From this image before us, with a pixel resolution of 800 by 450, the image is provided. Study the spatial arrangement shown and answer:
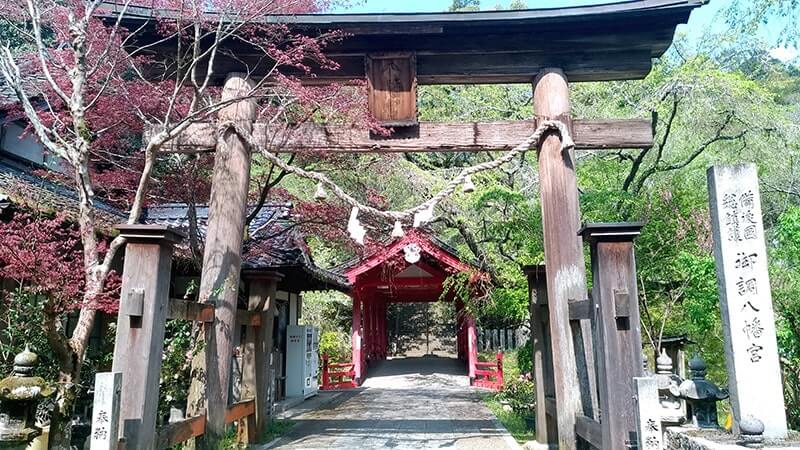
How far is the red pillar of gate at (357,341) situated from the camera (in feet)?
51.6

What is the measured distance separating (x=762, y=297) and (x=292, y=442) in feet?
18.8

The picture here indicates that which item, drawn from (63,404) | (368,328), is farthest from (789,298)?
(368,328)

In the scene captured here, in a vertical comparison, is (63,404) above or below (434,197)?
below

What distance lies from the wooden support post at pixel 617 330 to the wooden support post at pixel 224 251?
140 inches

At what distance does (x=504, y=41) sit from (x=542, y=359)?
393 centimetres

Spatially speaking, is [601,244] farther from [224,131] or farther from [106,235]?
[106,235]

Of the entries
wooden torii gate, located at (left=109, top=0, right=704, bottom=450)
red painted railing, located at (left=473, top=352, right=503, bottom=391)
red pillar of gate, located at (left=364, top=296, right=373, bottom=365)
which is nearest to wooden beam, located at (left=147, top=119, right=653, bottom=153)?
wooden torii gate, located at (left=109, top=0, right=704, bottom=450)

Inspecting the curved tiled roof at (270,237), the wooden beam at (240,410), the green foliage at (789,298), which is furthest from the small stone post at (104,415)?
the green foliage at (789,298)

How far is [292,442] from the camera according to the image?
281 inches

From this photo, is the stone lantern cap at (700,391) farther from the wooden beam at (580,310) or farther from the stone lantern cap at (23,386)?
the stone lantern cap at (23,386)

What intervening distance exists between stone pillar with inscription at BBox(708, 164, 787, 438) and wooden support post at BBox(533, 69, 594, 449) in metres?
1.52

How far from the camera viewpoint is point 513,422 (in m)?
8.58

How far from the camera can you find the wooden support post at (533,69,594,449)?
529 centimetres

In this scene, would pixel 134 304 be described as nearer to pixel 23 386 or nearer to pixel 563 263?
pixel 23 386
